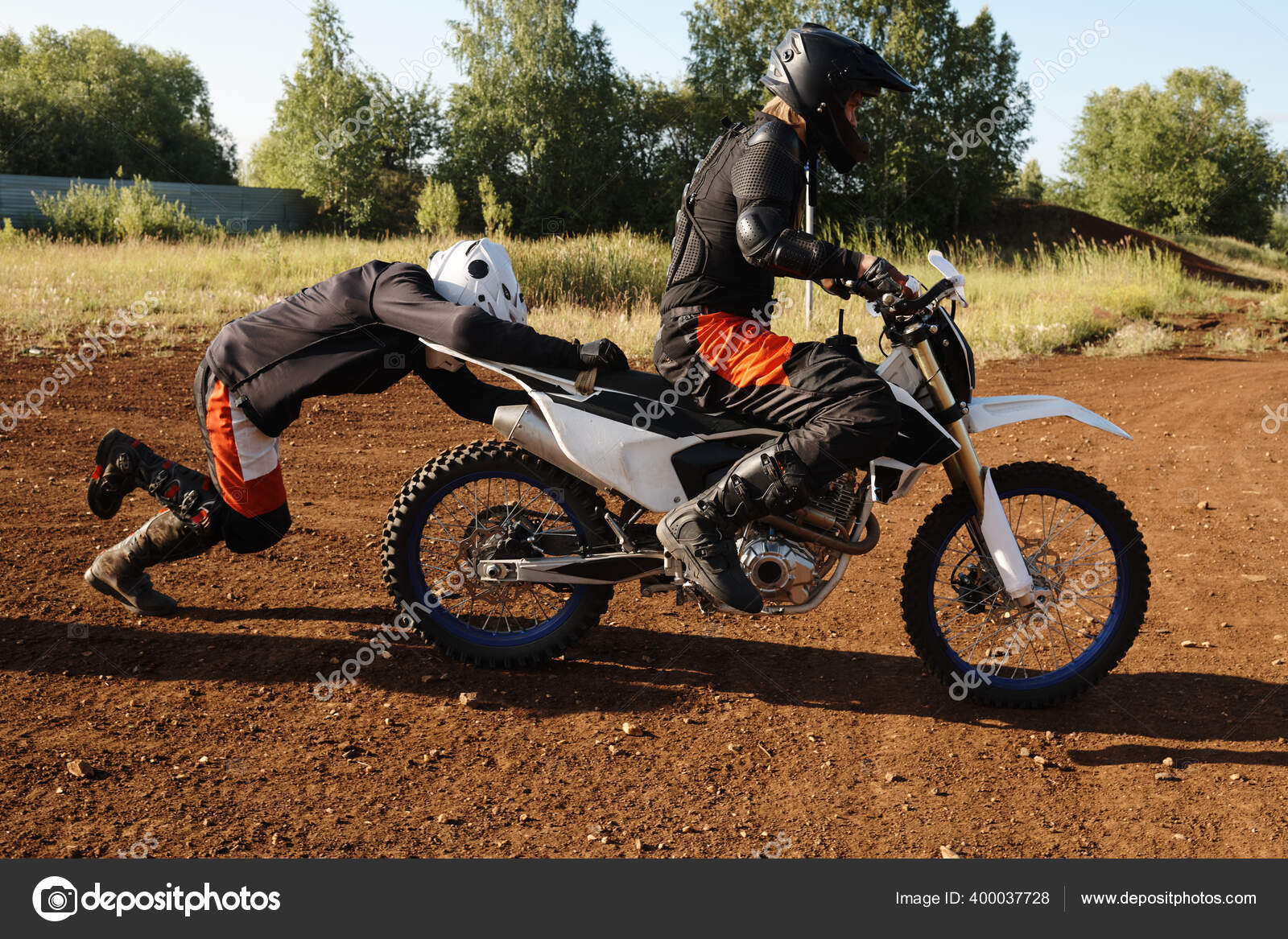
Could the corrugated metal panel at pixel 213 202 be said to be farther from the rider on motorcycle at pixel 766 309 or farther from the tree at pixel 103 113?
the rider on motorcycle at pixel 766 309

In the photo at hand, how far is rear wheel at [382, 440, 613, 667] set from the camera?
4316 mm

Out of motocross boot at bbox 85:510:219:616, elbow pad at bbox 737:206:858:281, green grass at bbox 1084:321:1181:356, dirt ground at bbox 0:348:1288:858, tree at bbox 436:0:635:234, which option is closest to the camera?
dirt ground at bbox 0:348:1288:858

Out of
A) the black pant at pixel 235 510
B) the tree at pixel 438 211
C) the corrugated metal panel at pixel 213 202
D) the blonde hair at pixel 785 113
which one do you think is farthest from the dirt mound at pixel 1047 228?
the black pant at pixel 235 510

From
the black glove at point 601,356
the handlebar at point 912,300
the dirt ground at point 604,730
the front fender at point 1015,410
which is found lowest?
the dirt ground at point 604,730

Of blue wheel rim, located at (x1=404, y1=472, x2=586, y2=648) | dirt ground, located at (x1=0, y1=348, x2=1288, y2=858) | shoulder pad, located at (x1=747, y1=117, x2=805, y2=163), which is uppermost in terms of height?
shoulder pad, located at (x1=747, y1=117, x2=805, y2=163)

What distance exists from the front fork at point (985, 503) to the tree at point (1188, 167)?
5147 centimetres

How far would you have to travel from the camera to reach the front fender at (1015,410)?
4129mm

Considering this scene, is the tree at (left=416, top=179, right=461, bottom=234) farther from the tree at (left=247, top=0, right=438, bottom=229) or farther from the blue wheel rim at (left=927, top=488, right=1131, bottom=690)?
the blue wheel rim at (left=927, top=488, right=1131, bottom=690)

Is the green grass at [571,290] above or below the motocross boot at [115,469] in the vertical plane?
above

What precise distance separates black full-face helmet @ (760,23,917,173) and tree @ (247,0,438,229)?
34485 millimetres

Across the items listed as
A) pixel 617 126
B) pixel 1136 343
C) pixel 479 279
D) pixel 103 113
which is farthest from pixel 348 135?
pixel 479 279

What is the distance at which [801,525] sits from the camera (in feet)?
13.4

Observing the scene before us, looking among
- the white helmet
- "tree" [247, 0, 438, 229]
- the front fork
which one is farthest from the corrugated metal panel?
the front fork

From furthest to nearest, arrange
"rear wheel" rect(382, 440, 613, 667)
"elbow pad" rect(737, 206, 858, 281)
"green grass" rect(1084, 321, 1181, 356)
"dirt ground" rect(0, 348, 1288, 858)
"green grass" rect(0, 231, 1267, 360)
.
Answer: "green grass" rect(1084, 321, 1181, 356) < "green grass" rect(0, 231, 1267, 360) < "rear wheel" rect(382, 440, 613, 667) < "elbow pad" rect(737, 206, 858, 281) < "dirt ground" rect(0, 348, 1288, 858)
